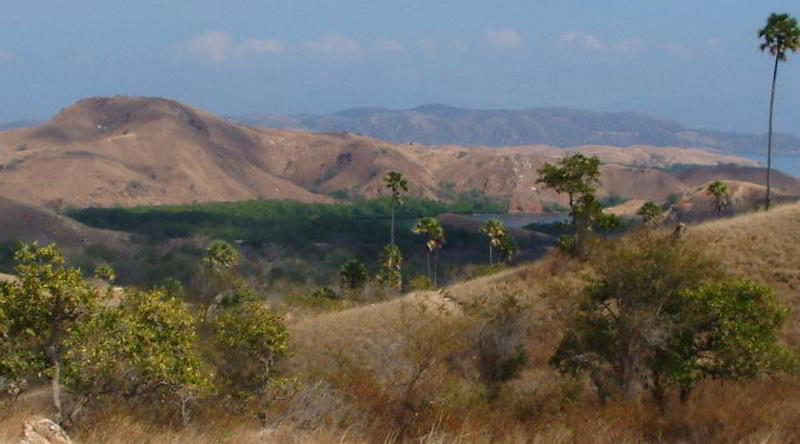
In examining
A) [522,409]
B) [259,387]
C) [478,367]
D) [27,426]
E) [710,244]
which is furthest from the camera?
[710,244]

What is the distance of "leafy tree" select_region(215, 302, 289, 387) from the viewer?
23.3 metres

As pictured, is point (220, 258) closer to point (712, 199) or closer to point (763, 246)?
point (763, 246)

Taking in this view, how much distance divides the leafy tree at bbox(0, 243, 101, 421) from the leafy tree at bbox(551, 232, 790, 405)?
1224 centimetres

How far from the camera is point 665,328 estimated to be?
19.5 meters

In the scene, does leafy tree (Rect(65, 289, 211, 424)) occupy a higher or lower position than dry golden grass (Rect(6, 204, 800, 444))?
higher

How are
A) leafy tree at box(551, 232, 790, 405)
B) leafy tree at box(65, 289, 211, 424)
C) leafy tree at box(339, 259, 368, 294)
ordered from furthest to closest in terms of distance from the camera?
leafy tree at box(339, 259, 368, 294), leafy tree at box(551, 232, 790, 405), leafy tree at box(65, 289, 211, 424)

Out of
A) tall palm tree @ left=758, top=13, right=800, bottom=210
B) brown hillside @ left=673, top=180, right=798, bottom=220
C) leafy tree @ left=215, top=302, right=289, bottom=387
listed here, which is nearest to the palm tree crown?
tall palm tree @ left=758, top=13, right=800, bottom=210

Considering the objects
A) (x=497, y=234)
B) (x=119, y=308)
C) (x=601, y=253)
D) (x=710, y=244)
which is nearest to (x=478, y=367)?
(x=601, y=253)

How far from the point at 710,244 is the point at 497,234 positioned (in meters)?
33.7

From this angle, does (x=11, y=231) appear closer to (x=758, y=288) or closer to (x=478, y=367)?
(x=478, y=367)

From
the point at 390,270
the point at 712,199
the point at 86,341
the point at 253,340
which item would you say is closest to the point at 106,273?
the point at 86,341

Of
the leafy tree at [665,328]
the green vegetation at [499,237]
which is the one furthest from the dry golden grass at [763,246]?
the green vegetation at [499,237]

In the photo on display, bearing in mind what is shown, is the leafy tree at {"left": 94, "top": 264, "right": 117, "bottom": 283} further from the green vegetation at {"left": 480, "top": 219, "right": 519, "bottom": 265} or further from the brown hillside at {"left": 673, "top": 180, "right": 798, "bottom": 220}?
the brown hillside at {"left": 673, "top": 180, "right": 798, "bottom": 220}

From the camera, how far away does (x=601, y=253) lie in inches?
911
